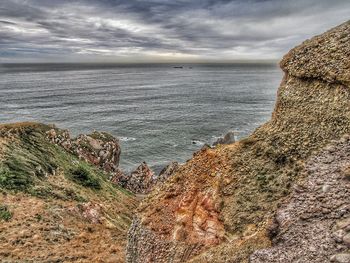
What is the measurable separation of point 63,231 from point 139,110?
79786 mm

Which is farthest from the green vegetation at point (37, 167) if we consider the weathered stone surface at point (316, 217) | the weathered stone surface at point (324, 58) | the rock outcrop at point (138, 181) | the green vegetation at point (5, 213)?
the weathered stone surface at point (316, 217)

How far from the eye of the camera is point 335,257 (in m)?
8.02

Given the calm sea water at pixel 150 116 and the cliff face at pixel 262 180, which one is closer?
the cliff face at pixel 262 180

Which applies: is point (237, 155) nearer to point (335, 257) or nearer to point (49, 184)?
point (335, 257)

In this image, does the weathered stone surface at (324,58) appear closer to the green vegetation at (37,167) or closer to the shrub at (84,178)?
the green vegetation at (37,167)

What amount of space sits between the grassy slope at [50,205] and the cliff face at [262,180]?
8473 millimetres

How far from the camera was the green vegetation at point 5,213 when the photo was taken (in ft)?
76.5

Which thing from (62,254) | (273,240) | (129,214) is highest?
(273,240)

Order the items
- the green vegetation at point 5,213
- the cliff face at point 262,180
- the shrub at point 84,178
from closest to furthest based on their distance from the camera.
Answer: the cliff face at point 262,180
the green vegetation at point 5,213
the shrub at point 84,178

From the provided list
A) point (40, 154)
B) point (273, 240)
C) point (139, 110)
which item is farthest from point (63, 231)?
point (139, 110)

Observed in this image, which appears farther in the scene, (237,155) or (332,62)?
(237,155)

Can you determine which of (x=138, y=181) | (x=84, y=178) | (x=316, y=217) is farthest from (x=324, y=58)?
(x=138, y=181)

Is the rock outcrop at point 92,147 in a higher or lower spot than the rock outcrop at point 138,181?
higher

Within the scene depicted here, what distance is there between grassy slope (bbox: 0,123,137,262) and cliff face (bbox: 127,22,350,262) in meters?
8.47
